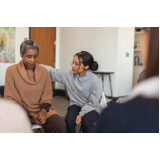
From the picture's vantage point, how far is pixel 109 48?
11.3 ft

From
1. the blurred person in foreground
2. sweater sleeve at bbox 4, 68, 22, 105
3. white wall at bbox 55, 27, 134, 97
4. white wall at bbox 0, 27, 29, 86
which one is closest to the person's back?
sweater sleeve at bbox 4, 68, 22, 105

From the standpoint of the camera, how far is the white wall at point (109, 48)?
338 cm

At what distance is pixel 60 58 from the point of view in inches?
151

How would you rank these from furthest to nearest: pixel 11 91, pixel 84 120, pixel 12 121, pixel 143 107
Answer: pixel 84 120, pixel 11 91, pixel 12 121, pixel 143 107

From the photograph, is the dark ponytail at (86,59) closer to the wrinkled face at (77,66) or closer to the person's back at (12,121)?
the wrinkled face at (77,66)

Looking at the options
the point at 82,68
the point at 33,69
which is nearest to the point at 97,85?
the point at 82,68

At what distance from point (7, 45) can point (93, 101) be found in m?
2.14

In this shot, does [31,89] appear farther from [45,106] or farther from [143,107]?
[143,107]

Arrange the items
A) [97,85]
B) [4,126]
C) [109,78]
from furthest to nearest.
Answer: [109,78], [97,85], [4,126]

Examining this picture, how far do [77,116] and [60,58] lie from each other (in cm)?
245

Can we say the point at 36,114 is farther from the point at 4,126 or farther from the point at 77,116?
the point at 4,126

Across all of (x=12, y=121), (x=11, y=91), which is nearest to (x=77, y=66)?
(x=11, y=91)

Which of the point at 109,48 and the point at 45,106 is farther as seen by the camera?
the point at 109,48
